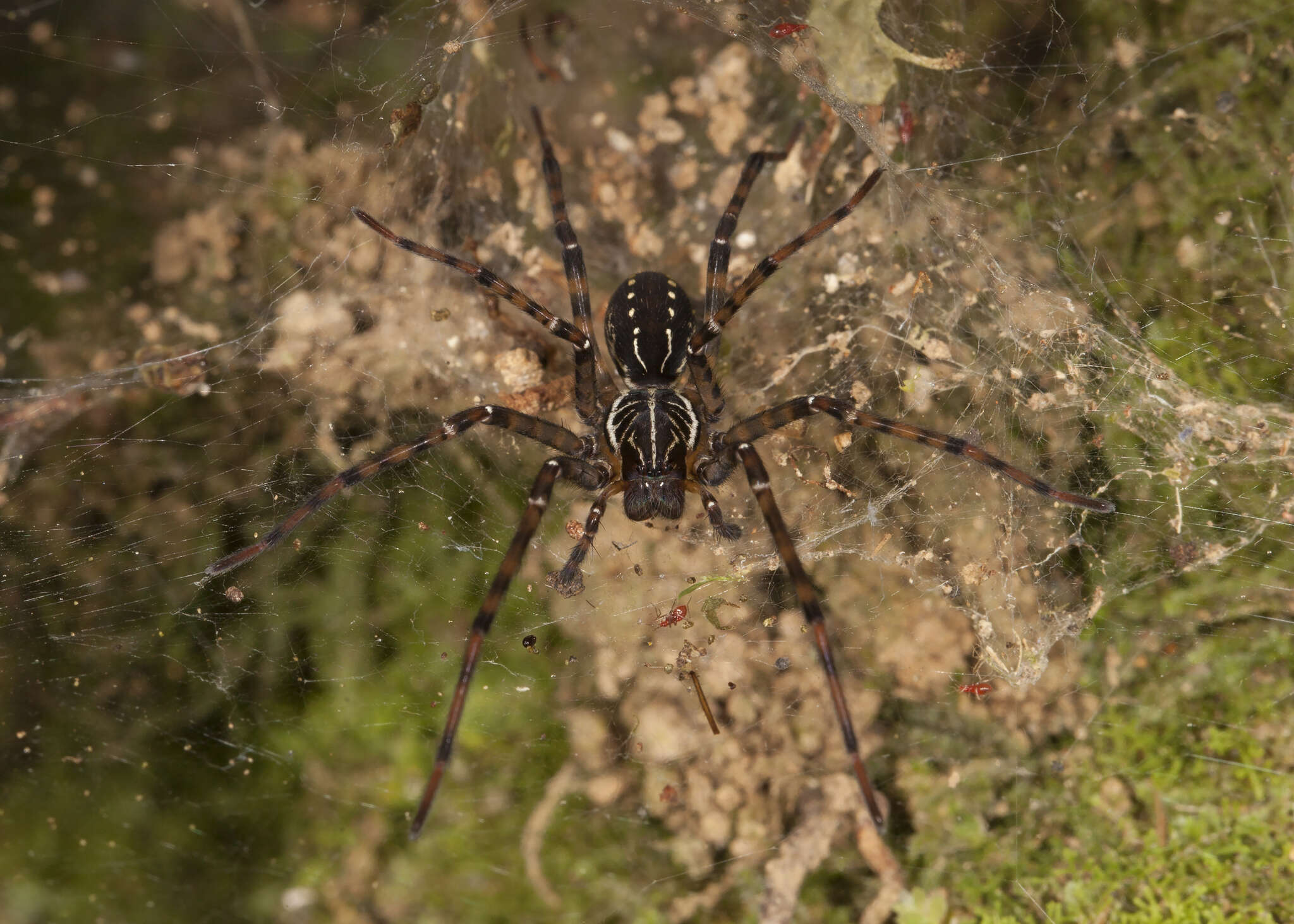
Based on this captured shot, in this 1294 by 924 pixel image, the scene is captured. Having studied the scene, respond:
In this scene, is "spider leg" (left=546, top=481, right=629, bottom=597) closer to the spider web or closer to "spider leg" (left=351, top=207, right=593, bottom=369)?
the spider web

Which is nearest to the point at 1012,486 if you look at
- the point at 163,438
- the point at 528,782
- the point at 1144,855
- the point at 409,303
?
the point at 1144,855

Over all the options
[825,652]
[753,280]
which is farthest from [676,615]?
[753,280]

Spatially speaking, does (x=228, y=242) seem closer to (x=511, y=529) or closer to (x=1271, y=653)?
(x=511, y=529)

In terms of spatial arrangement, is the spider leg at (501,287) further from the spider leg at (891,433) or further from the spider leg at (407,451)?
the spider leg at (891,433)

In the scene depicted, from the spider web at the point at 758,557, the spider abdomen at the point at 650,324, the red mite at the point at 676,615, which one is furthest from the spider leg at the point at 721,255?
the red mite at the point at 676,615

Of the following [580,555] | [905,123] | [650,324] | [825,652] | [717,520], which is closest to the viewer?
[825,652]

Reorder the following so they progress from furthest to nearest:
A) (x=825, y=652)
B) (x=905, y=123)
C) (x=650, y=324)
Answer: (x=905, y=123) < (x=650, y=324) < (x=825, y=652)

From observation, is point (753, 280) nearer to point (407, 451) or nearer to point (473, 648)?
point (407, 451)
